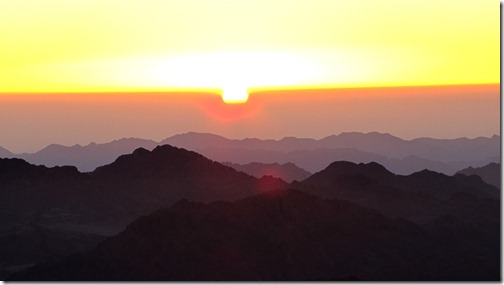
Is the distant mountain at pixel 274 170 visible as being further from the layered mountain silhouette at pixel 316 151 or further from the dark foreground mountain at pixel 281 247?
the dark foreground mountain at pixel 281 247

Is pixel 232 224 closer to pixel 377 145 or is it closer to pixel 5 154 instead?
pixel 5 154

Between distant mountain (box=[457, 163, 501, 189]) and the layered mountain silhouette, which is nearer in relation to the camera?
distant mountain (box=[457, 163, 501, 189])

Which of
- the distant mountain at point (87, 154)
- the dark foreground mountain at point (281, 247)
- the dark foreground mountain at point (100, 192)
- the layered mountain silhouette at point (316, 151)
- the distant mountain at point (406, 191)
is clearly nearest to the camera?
the dark foreground mountain at point (281, 247)

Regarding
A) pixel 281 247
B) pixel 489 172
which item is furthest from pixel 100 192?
pixel 489 172

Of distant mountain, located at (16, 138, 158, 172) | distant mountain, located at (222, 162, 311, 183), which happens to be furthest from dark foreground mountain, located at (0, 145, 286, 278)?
distant mountain, located at (222, 162, 311, 183)

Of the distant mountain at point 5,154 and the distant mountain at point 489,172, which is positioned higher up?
the distant mountain at point 5,154

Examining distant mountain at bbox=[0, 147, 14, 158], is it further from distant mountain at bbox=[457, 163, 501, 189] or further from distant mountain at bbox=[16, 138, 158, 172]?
distant mountain at bbox=[457, 163, 501, 189]

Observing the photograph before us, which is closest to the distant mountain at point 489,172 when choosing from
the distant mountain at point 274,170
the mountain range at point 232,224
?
the mountain range at point 232,224
